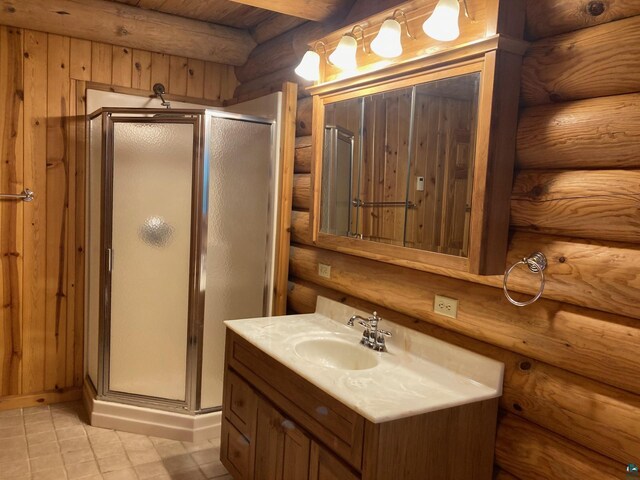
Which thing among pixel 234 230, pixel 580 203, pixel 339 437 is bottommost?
pixel 339 437

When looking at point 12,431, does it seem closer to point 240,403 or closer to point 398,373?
point 240,403

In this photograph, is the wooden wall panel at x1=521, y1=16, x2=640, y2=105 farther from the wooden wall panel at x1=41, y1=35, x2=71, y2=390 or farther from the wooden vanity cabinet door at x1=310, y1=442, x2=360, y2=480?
the wooden wall panel at x1=41, y1=35, x2=71, y2=390

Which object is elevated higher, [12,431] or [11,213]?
[11,213]

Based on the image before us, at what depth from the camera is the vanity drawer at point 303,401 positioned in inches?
62.9

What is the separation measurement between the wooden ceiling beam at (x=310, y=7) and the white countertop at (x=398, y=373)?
4.65 feet

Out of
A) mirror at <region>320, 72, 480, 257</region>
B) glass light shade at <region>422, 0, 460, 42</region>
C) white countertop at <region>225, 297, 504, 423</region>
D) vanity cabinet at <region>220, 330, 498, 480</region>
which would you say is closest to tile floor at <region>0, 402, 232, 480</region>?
vanity cabinet at <region>220, 330, 498, 480</region>

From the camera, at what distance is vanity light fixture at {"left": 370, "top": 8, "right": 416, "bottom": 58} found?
1.90 m

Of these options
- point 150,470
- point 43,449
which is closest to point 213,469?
point 150,470

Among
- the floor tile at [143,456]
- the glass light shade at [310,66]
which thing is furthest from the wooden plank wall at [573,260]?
the floor tile at [143,456]

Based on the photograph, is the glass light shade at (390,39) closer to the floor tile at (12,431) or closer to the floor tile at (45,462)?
the floor tile at (45,462)

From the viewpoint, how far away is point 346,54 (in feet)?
7.14

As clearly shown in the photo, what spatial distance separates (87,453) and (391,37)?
252cm

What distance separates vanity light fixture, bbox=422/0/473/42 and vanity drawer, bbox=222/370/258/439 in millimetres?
1534

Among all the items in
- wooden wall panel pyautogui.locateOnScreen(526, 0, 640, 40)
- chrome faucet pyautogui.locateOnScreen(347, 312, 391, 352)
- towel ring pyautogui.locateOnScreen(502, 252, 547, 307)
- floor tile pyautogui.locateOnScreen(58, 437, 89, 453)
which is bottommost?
floor tile pyautogui.locateOnScreen(58, 437, 89, 453)
